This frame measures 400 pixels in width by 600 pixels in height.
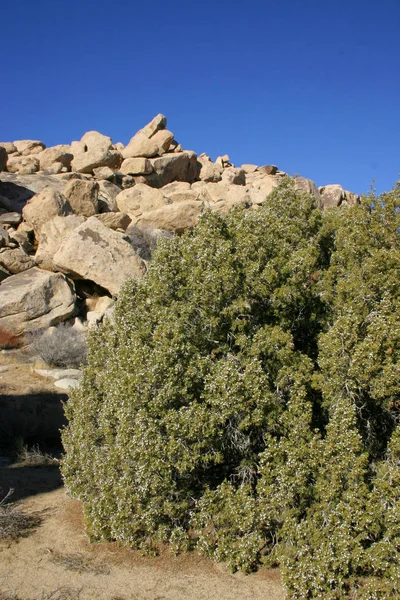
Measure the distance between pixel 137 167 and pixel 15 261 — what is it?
1730 centimetres

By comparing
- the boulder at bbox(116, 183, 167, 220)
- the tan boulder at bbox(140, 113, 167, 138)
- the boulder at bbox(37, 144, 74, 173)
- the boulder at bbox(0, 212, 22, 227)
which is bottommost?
the boulder at bbox(0, 212, 22, 227)

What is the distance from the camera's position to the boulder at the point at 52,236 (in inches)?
878

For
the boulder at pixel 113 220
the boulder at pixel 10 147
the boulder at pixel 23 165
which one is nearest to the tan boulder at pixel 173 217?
the boulder at pixel 113 220

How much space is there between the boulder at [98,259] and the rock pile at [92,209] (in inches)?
1.4

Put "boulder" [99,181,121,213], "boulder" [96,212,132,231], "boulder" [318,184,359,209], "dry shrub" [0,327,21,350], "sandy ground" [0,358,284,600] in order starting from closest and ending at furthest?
1. "sandy ground" [0,358,284,600]
2. "dry shrub" [0,327,21,350]
3. "boulder" [96,212,132,231]
4. "boulder" [99,181,121,213]
5. "boulder" [318,184,359,209]

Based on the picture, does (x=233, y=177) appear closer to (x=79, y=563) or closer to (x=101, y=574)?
(x=79, y=563)

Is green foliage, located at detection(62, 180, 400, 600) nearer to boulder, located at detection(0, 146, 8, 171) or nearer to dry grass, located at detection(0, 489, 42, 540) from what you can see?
dry grass, located at detection(0, 489, 42, 540)

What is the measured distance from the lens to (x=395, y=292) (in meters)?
7.56

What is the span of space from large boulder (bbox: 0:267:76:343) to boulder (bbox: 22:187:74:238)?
4707 millimetres

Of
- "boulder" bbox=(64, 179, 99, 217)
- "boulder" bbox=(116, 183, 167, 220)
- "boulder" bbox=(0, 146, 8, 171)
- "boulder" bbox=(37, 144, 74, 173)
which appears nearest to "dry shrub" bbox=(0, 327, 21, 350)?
"boulder" bbox=(64, 179, 99, 217)

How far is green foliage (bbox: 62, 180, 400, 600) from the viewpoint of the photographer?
652cm

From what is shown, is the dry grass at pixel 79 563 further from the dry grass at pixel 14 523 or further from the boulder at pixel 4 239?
the boulder at pixel 4 239

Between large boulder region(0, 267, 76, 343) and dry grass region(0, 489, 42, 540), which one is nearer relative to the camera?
dry grass region(0, 489, 42, 540)

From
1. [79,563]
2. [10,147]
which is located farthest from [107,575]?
[10,147]
